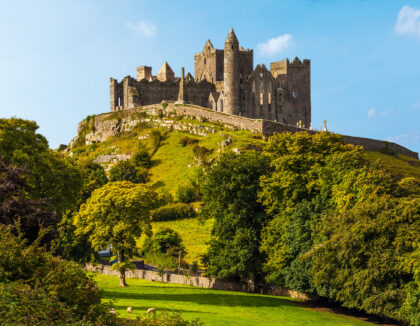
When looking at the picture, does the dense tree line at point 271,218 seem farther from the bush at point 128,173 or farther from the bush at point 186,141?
the bush at point 186,141

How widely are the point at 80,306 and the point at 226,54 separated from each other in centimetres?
7830

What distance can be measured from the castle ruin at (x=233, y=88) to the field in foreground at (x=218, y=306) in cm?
5613

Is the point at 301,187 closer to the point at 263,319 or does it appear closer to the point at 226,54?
the point at 263,319

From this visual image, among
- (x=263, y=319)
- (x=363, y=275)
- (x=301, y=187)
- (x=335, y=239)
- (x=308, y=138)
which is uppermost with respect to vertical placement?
(x=308, y=138)

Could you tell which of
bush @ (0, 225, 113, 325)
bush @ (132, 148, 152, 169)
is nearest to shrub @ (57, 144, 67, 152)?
bush @ (132, 148, 152, 169)

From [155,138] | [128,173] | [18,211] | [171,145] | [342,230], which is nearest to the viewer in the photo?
[18,211]

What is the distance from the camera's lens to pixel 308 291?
40969 millimetres

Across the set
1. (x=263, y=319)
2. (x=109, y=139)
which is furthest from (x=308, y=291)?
(x=109, y=139)

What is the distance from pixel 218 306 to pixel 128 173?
5427 centimetres

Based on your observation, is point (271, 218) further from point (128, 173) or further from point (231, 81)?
point (231, 81)

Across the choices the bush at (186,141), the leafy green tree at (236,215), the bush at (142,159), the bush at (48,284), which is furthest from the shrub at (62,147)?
the bush at (48,284)

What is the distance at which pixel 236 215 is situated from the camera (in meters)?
48.2

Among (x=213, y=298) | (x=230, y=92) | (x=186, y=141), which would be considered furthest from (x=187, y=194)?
(x=213, y=298)

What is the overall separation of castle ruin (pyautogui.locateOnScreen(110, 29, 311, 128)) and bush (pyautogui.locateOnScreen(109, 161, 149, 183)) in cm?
1773
